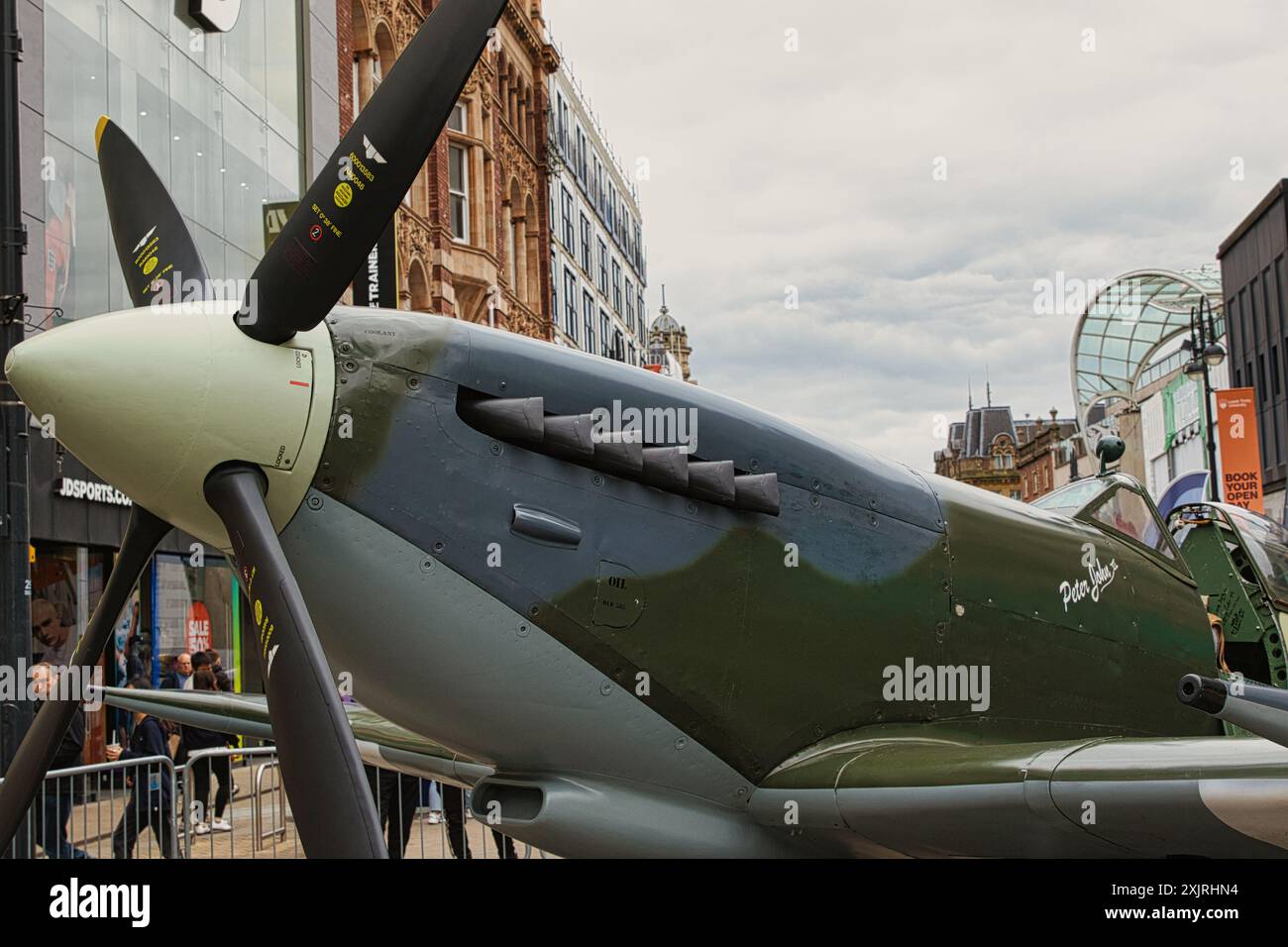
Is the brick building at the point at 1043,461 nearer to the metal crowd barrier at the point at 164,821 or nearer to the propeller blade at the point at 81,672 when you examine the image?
the metal crowd barrier at the point at 164,821

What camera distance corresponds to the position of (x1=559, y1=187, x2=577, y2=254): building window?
45062mm

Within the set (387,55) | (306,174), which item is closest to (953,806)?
(306,174)

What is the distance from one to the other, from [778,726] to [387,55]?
81.6ft

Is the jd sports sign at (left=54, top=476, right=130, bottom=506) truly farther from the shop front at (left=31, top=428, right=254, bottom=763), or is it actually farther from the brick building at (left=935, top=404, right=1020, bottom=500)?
the brick building at (left=935, top=404, right=1020, bottom=500)

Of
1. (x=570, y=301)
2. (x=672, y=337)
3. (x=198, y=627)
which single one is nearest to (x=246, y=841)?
(x=198, y=627)

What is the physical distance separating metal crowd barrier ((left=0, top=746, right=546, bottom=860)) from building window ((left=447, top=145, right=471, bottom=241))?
22857 mm

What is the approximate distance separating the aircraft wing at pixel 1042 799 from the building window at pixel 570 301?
1581 inches

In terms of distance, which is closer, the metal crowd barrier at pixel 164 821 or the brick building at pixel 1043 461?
the metal crowd barrier at pixel 164 821

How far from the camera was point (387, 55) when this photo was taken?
26.8m

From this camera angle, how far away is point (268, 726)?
632 centimetres

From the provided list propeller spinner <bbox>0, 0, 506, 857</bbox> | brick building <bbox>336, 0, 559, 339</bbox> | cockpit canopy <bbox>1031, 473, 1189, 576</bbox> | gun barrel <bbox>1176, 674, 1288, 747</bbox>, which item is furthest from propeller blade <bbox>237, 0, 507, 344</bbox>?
brick building <bbox>336, 0, 559, 339</bbox>

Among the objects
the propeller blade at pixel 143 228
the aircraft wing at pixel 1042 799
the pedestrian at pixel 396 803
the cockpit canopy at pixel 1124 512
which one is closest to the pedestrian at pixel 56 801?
the pedestrian at pixel 396 803

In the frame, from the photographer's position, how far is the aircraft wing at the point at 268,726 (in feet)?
19.6
